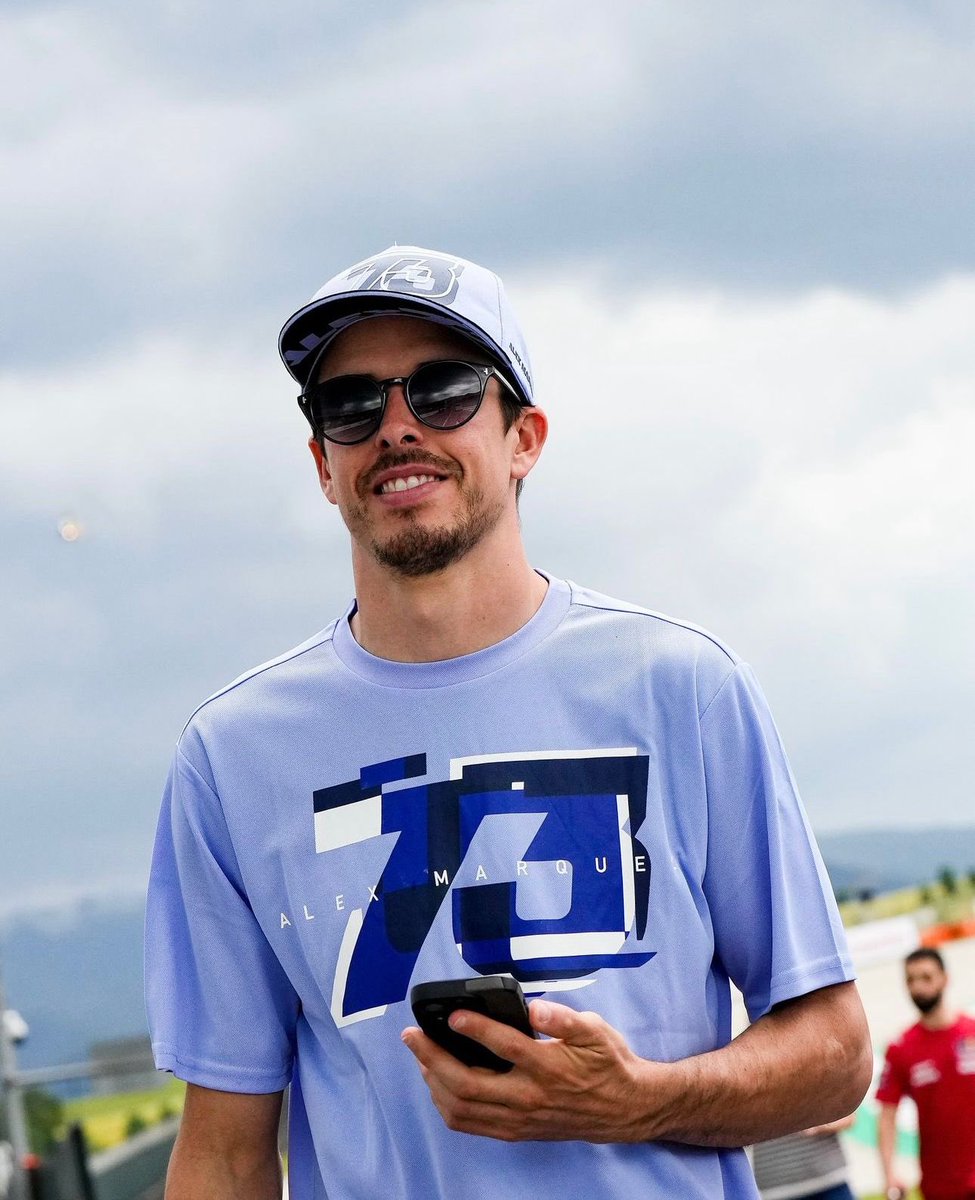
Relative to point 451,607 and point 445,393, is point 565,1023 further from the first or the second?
point 445,393

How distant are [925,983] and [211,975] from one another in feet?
19.8

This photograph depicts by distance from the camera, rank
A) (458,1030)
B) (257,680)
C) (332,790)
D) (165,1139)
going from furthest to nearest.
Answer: (165,1139), (257,680), (332,790), (458,1030)

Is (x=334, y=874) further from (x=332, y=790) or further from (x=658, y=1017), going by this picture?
(x=658, y=1017)

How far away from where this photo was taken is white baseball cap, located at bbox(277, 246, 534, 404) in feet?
8.27

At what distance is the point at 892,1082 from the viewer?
7973 millimetres

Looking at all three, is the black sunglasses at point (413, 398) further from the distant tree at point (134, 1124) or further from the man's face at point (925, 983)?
the distant tree at point (134, 1124)

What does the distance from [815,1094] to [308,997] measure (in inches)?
30.0

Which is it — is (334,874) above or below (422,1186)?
above

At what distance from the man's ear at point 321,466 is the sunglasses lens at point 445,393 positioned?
9.4 inches

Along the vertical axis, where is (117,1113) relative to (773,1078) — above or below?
below

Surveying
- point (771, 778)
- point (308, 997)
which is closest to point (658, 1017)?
point (771, 778)

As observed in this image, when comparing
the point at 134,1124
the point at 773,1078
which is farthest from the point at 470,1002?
the point at 134,1124

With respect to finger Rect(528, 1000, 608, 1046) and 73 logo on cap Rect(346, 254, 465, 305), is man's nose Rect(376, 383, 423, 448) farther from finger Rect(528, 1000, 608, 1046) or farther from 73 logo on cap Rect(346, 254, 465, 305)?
finger Rect(528, 1000, 608, 1046)

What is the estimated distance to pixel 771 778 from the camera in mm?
2391
